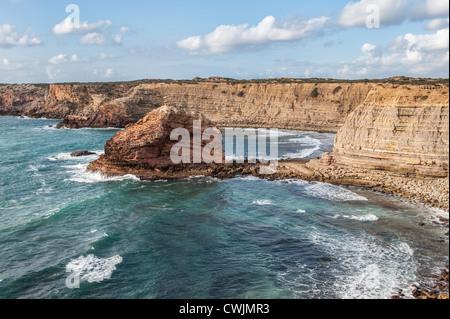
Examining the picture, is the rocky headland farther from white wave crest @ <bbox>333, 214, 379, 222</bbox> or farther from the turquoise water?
white wave crest @ <bbox>333, 214, 379, 222</bbox>

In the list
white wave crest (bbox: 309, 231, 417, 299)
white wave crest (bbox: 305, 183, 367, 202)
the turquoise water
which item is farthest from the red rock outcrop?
white wave crest (bbox: 309, 231, 417, 299)

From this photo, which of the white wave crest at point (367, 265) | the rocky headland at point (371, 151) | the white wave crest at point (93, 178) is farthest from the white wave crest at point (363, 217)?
the white wave crest at point (93, 178)

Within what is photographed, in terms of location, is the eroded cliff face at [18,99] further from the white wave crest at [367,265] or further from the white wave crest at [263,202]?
the white wave crest at [367,265]

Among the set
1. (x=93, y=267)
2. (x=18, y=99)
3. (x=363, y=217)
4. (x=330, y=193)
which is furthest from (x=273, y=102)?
(x=18, y=99)

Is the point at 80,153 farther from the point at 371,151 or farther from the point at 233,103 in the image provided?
the point at 233,103

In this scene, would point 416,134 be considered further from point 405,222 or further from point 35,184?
point 35,184
